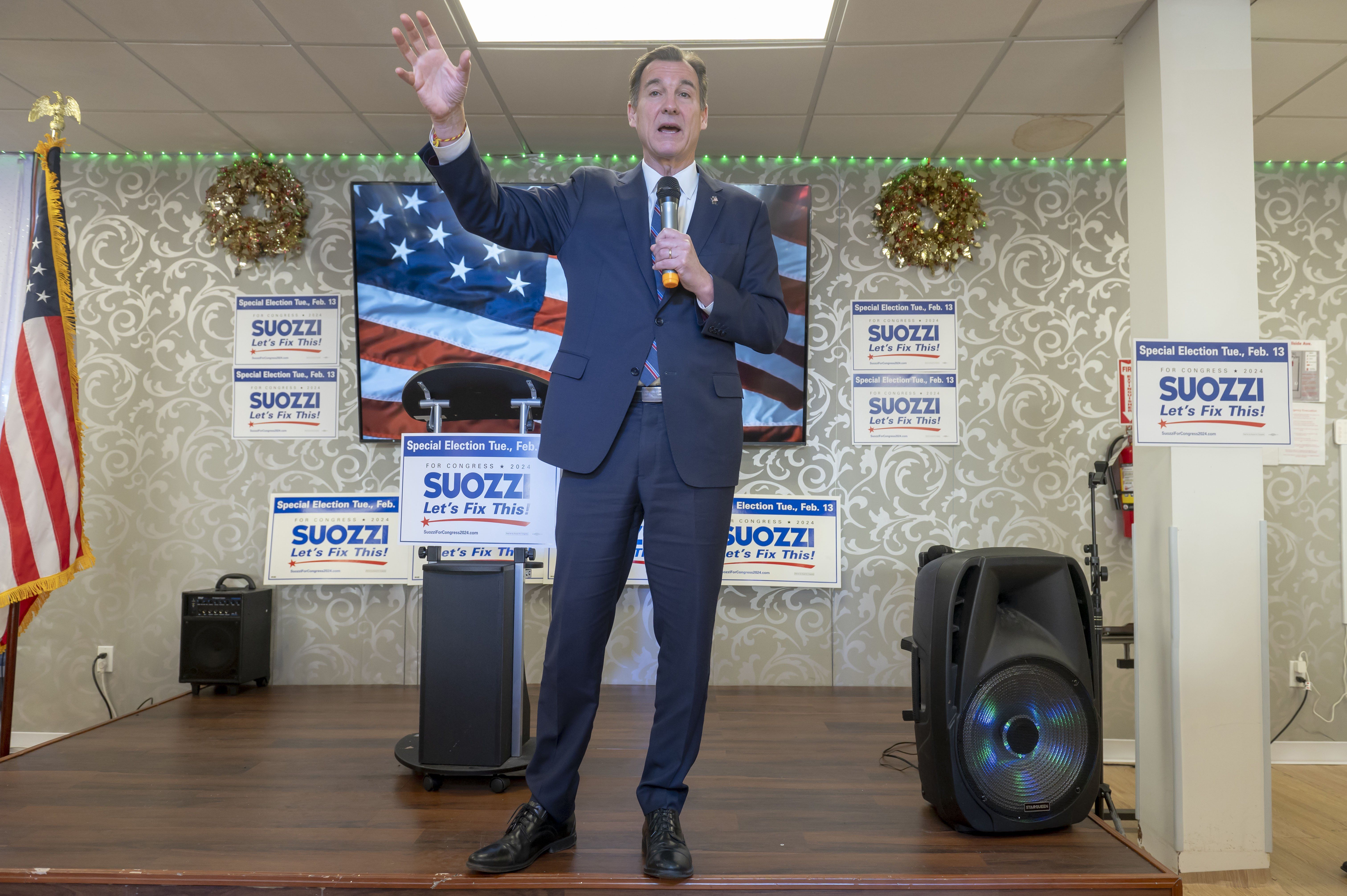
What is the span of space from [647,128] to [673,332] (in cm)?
44

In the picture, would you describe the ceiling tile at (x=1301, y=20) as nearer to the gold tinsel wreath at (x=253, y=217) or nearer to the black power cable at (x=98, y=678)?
the gold tinsel wreath at (x=253, y=217)

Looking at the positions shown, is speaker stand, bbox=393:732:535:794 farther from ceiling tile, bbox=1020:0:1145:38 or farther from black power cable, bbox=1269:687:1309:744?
black power cable, bbox=1269:687:1309:744

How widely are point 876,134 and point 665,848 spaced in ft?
10.7

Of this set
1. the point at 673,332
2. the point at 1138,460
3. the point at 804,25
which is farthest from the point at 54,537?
the point at 1138,460

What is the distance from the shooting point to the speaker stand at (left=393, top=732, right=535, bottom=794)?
2271 mm

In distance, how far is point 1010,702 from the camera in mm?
2006

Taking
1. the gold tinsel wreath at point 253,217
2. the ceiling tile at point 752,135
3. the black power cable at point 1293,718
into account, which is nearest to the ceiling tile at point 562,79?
the ceiling tile at point 752,135

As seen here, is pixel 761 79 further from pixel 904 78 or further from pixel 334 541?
pixel 334 541

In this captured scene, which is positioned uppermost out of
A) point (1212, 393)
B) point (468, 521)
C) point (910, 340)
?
point (910, 340)

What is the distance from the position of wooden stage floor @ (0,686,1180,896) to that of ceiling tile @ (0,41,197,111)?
8.31 ft

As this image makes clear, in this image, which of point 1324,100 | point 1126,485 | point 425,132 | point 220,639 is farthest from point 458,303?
point 1324,100

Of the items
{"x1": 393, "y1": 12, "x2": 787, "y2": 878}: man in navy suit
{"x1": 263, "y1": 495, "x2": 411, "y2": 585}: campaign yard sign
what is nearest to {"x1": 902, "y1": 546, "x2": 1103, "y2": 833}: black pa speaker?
{"x1": 393, "y1": 12, "x2": 787, "y2": 878}: man in navy suit

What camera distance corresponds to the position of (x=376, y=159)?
4152 millimetres

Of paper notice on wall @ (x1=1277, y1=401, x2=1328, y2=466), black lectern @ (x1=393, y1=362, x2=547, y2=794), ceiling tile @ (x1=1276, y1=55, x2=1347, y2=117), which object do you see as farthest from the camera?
paper notice on wall @ (x1=1277, y1=401, x2=1328, y2=466)
